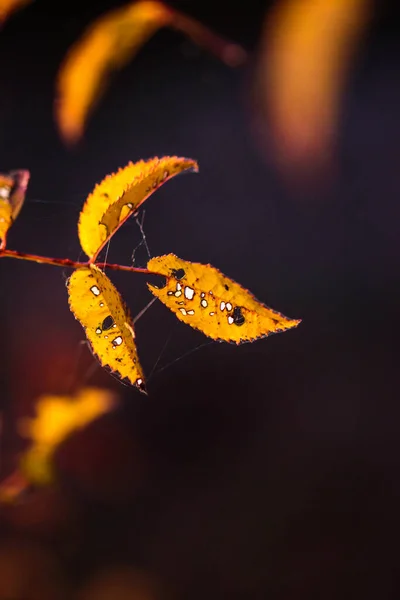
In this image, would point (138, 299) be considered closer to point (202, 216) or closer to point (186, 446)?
point (202, 216)

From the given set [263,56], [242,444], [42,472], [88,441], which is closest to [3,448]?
[88,441]

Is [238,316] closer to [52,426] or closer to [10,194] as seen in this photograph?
[10,194]

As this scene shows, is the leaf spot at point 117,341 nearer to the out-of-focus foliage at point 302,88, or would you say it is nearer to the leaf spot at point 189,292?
the leaf spot at point 189,292

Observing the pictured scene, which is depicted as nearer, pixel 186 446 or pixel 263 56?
pixel 263 56

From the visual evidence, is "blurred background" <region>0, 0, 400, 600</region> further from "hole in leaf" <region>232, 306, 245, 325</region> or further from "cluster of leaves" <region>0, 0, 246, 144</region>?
"hole in leaf" <region>232, 306, 245, 325</region>

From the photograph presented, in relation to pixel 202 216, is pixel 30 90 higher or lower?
higher

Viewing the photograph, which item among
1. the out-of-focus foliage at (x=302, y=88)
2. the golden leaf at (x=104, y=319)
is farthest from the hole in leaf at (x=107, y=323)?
the out-of-focus foliage at (x=302, y=88)

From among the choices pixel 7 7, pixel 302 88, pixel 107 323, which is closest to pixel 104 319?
pixel 107 323
